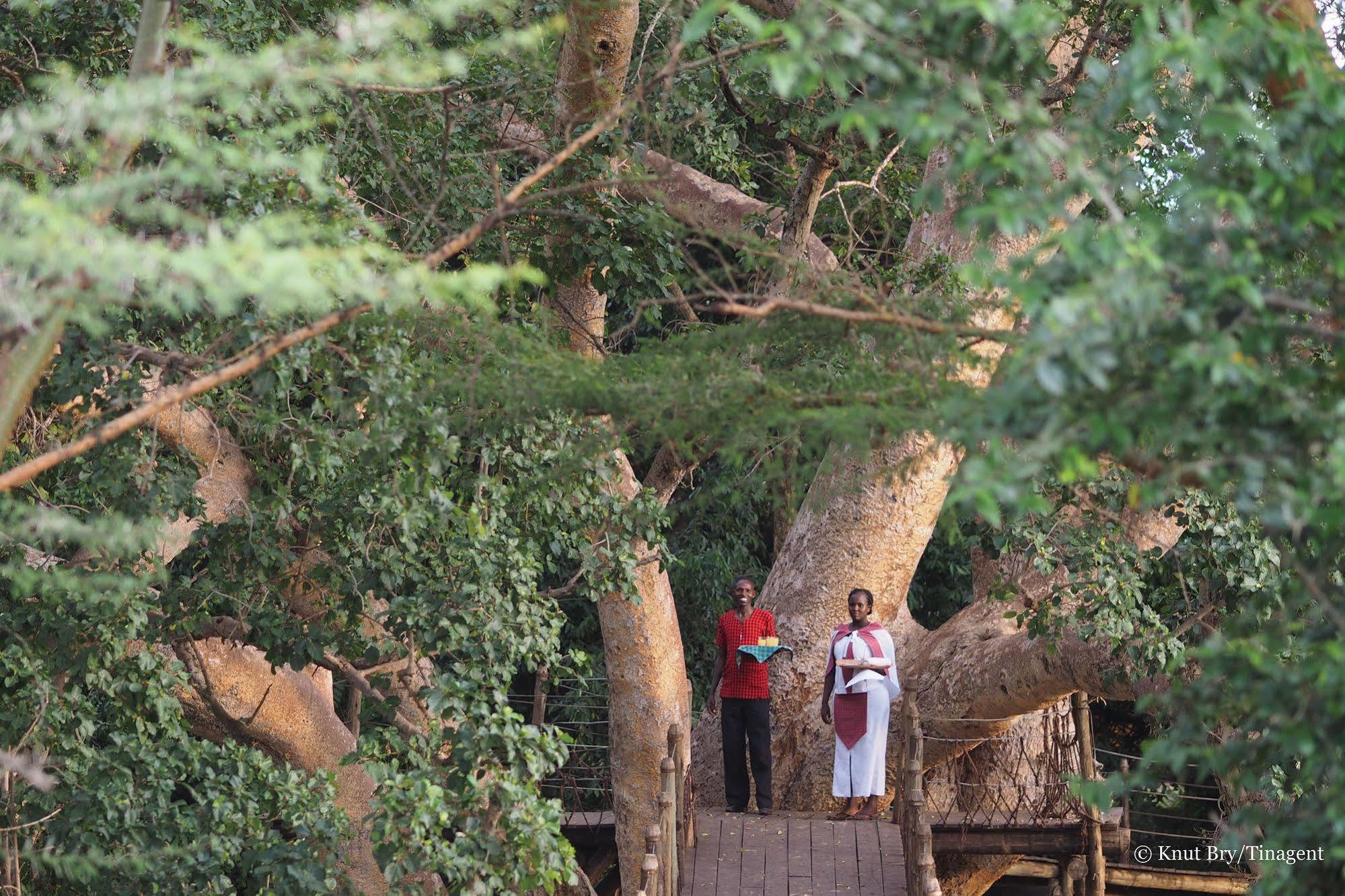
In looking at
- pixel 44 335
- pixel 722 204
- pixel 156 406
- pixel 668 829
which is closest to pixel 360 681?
pixel 668 829

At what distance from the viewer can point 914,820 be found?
20.6 ft

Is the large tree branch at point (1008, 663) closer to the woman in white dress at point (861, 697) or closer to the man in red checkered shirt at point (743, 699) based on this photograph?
the woman in white dress at point (861, 697)

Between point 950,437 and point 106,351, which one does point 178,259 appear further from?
point 106,351

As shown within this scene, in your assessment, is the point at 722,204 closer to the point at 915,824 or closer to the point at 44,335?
the point at 915,824

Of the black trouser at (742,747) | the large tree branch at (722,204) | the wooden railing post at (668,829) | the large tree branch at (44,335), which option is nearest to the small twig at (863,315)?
the large tree branch at (44,335)

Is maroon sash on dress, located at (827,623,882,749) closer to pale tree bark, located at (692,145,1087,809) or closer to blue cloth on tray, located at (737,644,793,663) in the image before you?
blue cloth on tray, located at (737,644,793,663)

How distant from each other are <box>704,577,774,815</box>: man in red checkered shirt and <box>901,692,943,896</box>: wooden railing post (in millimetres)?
1008

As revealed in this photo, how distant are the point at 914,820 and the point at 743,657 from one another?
2214 millimetres

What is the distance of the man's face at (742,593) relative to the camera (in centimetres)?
823

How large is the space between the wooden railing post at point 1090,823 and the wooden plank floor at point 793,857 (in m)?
1.28

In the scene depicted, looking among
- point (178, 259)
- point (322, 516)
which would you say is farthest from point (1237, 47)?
point (322, 516)

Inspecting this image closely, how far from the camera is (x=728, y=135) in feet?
29.9

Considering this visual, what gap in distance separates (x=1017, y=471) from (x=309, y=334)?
198 cm

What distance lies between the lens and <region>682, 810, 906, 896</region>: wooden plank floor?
7.02 metres
